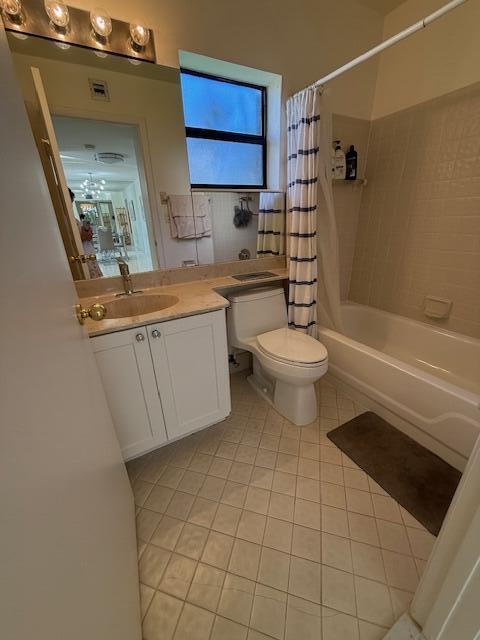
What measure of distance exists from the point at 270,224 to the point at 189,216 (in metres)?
0.60

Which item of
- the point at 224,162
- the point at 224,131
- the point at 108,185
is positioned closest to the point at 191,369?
the point at 108,185

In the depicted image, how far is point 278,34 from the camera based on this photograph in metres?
1.52

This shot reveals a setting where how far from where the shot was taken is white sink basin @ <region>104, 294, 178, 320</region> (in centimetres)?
138

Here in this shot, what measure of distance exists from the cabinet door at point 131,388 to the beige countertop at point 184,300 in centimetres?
4

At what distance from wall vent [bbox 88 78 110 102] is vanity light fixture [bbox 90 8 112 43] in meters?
0.16

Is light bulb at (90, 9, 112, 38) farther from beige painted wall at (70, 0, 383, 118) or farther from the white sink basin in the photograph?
the white sink basin

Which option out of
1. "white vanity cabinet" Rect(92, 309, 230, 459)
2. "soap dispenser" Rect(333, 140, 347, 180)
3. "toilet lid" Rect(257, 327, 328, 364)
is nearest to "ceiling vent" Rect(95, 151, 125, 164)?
"white vanity cabinet" Rect(92, 309, 230, 459)

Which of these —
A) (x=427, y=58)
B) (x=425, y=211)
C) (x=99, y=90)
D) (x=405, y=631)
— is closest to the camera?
(x=405, y=631)

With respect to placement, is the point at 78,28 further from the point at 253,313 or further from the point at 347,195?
the point at 347,195

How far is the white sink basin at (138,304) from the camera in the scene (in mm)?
1382

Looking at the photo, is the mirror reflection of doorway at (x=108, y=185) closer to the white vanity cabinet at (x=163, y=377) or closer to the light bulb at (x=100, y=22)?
the light bulb at (x=100, y=22)

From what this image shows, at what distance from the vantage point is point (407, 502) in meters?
1.20

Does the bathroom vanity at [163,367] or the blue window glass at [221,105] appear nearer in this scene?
the bathroom vanity at [163,367]

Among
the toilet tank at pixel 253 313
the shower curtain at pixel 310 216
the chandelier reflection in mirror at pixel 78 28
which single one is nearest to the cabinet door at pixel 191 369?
the toilet tank at pixel 253 313
